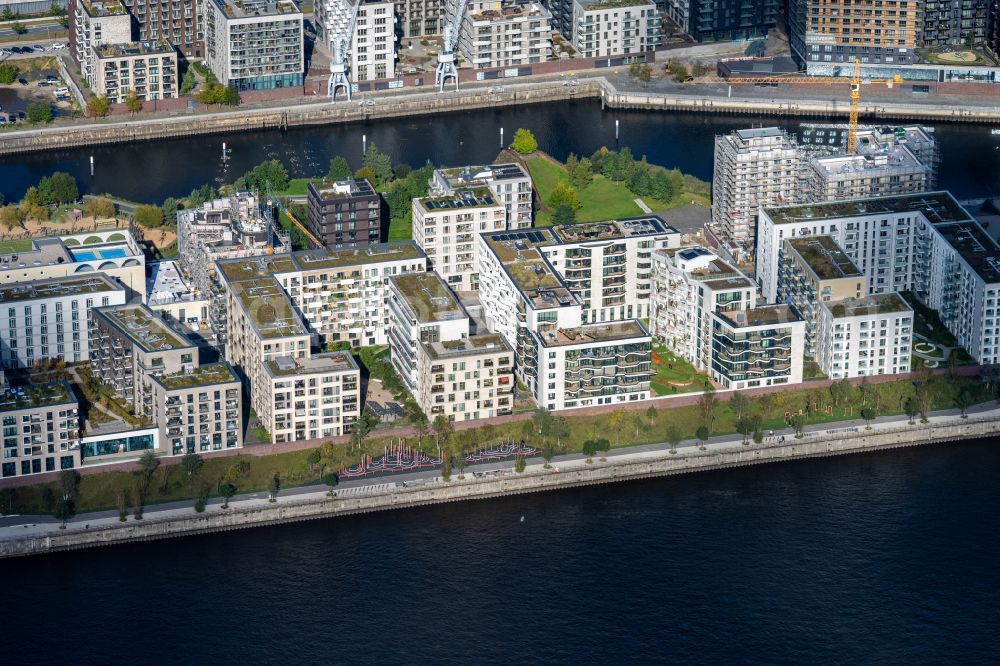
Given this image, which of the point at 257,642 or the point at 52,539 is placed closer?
the point at 257,642

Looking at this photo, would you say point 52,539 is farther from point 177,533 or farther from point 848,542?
point 848,542

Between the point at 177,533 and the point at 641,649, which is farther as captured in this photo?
the point at 177,533

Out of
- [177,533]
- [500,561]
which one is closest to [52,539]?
[177,533]

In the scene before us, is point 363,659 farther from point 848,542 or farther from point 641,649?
point 848,542

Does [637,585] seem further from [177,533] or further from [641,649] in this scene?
[177,533]

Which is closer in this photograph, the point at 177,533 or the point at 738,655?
the point at 738,655

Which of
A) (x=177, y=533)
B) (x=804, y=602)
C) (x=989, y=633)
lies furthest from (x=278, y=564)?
(x=989, y=633)

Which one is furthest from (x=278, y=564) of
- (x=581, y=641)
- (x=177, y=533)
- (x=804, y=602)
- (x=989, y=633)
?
(x=989, y=633)
